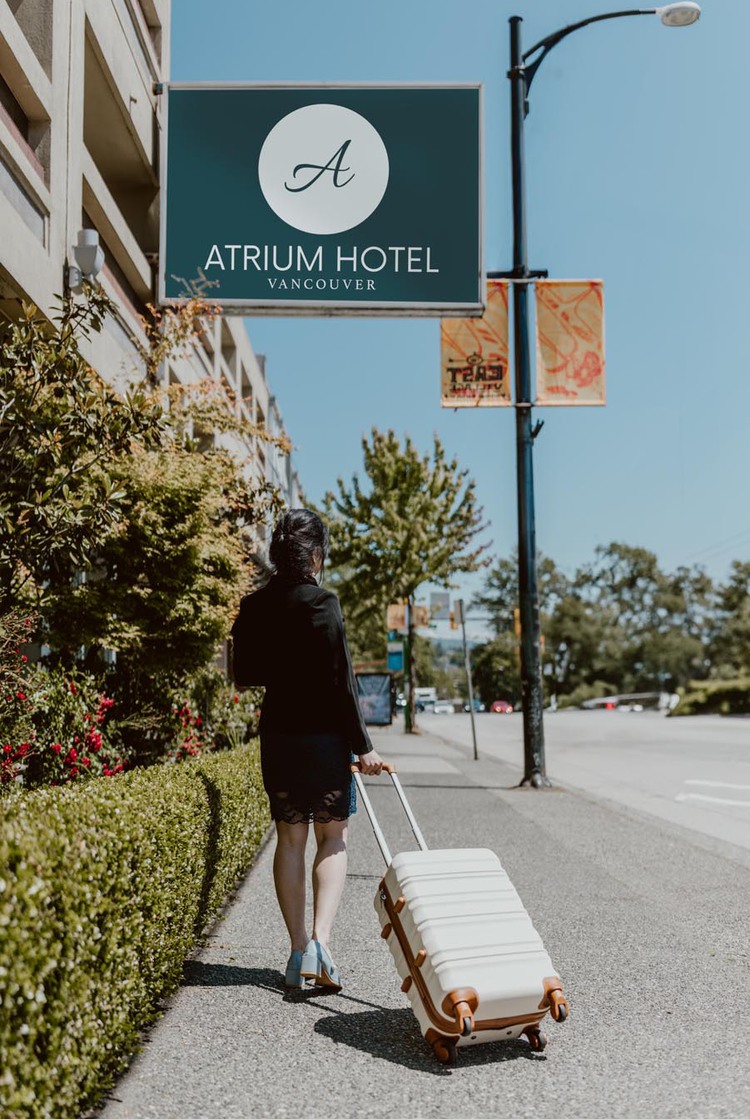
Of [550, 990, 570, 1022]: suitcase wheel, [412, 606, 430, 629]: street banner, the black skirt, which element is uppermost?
[412, 606, 430, 629]: street banner

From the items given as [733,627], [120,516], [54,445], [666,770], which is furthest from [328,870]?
[733,627]

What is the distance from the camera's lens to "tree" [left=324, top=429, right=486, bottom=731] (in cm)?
3372

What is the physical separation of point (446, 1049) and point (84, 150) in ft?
33.9

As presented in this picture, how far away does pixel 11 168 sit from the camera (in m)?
8.91

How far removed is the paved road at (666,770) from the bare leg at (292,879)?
5826 millimetres

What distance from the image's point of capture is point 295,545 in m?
4.49

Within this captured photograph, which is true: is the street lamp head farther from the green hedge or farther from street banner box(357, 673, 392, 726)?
street banner box(357, 673, 392, 726)

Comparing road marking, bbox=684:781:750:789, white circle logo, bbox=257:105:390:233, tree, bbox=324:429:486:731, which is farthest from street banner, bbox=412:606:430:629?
white circle logo, bbox=257:105:390:233

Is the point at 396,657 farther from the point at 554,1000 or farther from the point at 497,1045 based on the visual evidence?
the point at 554,1000

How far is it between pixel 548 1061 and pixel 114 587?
5140 millimetres

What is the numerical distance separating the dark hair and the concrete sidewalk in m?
1.71

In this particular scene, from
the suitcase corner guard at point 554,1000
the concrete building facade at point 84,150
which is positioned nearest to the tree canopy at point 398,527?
the concrete building facade at point 84,150

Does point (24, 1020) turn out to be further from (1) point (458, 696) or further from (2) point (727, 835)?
(1) point (458, 696)

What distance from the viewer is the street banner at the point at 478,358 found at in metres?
13.3
